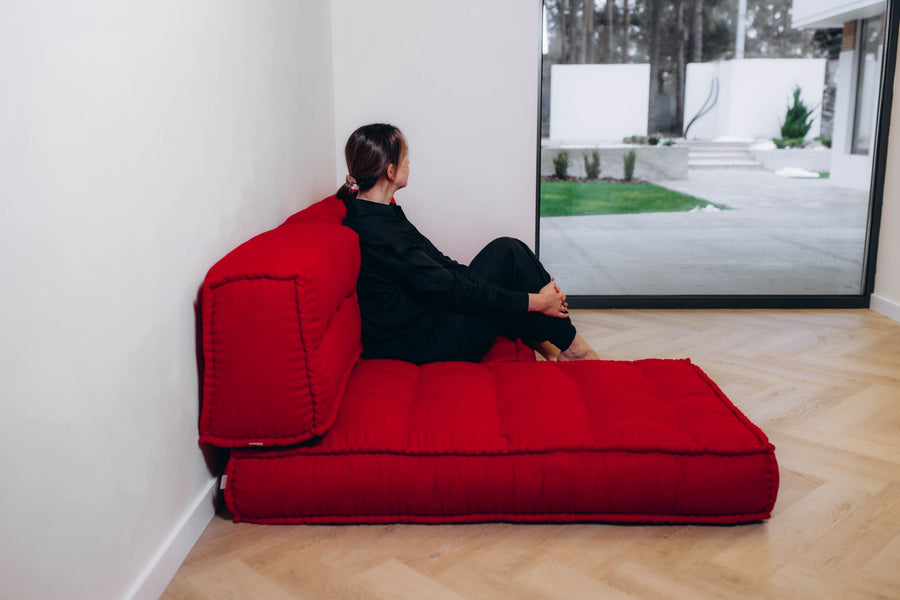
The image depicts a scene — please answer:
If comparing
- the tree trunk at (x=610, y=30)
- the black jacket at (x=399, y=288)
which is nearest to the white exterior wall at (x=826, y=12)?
the tree trunk at (x=610, y=30)

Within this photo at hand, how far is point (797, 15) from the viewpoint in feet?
13.8

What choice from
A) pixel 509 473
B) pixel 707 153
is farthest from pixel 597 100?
pixel 509 473

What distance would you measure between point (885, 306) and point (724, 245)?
0.95 metres

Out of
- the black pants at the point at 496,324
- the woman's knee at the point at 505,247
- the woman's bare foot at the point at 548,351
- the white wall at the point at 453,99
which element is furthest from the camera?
the white wall at the point at 453,99

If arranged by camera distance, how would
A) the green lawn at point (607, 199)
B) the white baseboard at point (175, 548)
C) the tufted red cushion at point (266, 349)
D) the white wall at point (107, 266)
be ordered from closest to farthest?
the white wall at point (107, 266)
the white baseboard at point (175, 548)
the tufted red cushion at point (266, 349)
the green lawn at point (607, 199)

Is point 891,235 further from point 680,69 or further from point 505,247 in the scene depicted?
point 505,247

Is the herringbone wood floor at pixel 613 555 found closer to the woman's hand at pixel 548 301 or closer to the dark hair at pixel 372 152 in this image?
the woman's hand at pixel 548 301

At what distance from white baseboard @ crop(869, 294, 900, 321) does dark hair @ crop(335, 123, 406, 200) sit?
3.14 meters

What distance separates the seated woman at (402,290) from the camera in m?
2.43

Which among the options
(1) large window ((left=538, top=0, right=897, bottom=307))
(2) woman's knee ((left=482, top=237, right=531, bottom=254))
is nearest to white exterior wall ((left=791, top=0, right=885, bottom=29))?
(1) large window ((left=538, top=0, right=897, bottom=307))

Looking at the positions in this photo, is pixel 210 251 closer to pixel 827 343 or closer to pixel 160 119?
pixel 160 119

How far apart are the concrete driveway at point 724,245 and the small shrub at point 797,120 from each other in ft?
0.87

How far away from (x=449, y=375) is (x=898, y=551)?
1.26 metres

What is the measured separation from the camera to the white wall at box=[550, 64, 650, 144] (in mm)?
4270
